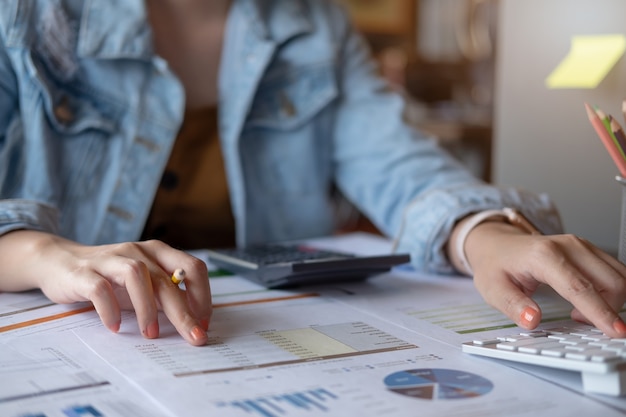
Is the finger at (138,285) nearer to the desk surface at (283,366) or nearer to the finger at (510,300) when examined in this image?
the desk surface at (283,366)

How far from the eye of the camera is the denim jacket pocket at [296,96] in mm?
1166

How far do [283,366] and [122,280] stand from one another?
16 centimetres

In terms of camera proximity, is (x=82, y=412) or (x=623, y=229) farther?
(x=623, y=229)

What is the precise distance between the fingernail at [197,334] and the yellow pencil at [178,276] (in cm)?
6

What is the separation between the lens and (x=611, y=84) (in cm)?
80

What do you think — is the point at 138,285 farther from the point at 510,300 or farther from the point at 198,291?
the point at 510,300

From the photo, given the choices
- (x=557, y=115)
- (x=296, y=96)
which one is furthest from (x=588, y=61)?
(x=296, y=96)

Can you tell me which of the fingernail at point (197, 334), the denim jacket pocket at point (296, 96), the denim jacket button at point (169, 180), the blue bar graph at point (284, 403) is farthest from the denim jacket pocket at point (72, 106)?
the blue bar graph at point (284, 403)

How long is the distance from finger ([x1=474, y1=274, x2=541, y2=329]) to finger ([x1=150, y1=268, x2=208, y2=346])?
0.25 m

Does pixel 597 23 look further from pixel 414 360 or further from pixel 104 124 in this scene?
pixel 104 124

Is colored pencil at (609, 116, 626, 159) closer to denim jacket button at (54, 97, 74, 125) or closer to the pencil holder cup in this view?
the pencil holder cup

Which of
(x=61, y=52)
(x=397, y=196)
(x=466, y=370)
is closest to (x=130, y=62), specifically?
(x=61, y=52)

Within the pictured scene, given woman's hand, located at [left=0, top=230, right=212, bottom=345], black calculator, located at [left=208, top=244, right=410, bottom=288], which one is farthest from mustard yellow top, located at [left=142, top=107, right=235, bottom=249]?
woman's hand, located at [left=0, top=230, right=212, bottom=345]

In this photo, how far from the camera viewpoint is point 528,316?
0.60m
